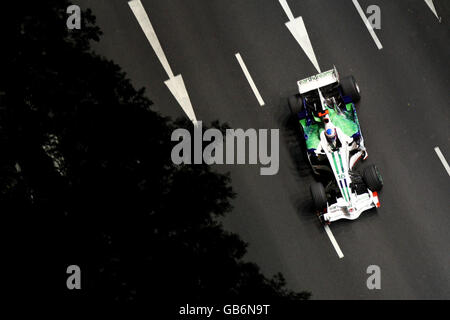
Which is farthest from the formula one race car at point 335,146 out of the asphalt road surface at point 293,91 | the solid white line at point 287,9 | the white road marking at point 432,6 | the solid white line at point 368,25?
the white road marking at point 432,6

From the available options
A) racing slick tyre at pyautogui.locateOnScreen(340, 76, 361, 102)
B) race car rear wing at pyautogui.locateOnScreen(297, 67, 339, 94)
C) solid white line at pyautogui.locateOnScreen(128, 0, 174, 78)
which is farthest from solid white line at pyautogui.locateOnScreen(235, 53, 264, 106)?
racing slick tyre at pyautogui.locateOnScreen(340, 76, 361, 102)

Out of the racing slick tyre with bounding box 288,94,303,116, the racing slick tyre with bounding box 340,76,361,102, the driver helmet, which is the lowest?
the driver helmet

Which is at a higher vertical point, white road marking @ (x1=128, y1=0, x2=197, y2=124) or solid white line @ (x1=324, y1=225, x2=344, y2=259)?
white road marking @ (x1=128, y1=0, x2=197, y2=124)

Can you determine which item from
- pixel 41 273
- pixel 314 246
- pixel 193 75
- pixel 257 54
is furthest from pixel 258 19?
pixel 41 273

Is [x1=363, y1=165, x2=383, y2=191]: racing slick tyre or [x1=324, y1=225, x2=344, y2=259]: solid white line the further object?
[x1=324, y1=225, x2=344, y2=259]: solid white line

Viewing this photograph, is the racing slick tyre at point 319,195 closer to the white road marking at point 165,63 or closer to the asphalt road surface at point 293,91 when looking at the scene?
the asphalt road surface at point 293,91

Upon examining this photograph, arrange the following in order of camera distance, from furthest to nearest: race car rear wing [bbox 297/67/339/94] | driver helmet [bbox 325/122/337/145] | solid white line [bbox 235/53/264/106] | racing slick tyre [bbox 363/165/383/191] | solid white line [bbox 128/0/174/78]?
solid white line [bbox 128/0/174/78] < solid white line [bbox 235/53/264/106] < race car rear wing [bbox 297/67/339/94] < racing slick tyre [bbox 363/165/383/191] < driver helmet [bbox 325/122/337/145]

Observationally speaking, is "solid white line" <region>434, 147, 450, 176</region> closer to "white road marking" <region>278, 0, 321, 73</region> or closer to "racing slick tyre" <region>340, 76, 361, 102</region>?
"racing slick tyre" <region>340, 76, 361, 102</region>
